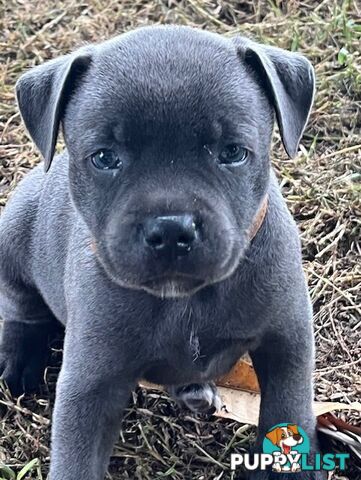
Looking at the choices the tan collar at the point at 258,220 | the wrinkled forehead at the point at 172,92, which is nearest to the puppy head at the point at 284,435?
the tan collar at the point at 258,220

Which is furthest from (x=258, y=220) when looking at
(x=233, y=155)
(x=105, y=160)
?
(x=105, y=160)

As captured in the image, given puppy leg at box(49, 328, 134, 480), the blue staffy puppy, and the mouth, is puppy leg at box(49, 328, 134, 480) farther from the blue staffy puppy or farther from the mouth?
the mouth

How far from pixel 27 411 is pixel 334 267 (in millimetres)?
1498

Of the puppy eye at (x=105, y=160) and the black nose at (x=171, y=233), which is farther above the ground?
the puppy eye at (x=105, y=160)

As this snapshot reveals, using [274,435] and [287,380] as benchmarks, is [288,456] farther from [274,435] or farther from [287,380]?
[287,380]

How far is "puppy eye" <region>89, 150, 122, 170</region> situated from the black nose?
249 mm

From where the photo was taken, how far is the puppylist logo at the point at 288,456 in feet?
12.6

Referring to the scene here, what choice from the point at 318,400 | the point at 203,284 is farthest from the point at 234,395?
the point at 203,284

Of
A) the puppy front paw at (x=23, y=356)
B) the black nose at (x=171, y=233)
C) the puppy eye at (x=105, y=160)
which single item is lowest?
the puppy front paw at (x=23, y=356)

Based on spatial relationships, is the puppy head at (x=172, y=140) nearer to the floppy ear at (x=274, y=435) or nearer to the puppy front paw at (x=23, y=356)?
the floppy ear at (x=274, y=435)

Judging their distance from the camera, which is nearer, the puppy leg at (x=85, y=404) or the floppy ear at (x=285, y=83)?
the floppy ear at (x=285, y=83)

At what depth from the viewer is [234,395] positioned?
13.7 feet

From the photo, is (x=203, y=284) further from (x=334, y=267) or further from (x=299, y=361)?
(x=334, y=267)

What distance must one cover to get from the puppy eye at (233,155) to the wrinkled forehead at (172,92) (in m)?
0.03
